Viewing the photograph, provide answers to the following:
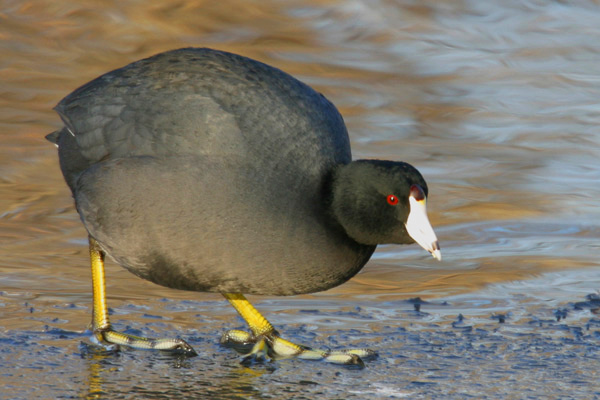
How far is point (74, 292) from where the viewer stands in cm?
467

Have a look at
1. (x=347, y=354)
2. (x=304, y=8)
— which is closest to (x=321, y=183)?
(x=347, y=354)

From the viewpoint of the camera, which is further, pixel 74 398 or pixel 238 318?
pixel 238 318

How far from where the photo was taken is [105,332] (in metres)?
4.05

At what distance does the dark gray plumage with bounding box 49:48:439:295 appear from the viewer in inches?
144

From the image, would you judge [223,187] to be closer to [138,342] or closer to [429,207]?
[138,342]

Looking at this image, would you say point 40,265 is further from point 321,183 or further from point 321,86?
point 321,86

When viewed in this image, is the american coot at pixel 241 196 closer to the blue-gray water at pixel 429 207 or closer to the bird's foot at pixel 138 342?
the bird's foot at pixel 138 342

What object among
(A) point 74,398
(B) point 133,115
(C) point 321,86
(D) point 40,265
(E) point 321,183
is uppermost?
(C) point 321,86

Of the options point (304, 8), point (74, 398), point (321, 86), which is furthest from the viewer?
point (304, 8)

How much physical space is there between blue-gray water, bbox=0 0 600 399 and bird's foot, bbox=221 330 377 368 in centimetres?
5

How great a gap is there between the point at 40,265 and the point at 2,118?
291cm

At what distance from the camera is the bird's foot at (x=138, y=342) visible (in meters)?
3.89

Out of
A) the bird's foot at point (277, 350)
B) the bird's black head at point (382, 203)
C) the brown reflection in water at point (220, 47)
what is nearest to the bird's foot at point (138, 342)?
the bird's foot at point (277, 350)

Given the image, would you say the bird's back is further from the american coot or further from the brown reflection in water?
the brown reflection in water
